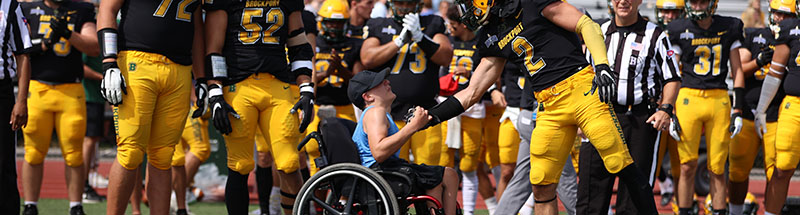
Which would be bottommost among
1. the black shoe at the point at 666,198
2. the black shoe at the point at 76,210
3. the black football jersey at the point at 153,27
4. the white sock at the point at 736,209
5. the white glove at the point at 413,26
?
the black shoe at the point at 666,198

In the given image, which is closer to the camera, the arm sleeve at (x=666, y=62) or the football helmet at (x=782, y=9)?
the arm sleeve at (x=666, y=62)

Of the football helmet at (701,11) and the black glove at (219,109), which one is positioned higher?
the football helmet at (701,11)

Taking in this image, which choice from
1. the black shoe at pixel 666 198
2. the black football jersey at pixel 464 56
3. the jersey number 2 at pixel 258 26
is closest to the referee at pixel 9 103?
the jersey number 2 at pixel 258 26

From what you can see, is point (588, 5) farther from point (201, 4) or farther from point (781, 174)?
point (201, 4)

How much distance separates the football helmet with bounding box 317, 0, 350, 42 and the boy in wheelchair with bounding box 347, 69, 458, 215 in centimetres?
248

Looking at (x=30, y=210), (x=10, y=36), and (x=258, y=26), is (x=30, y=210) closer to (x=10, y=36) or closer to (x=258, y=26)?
(x=10, y=36)

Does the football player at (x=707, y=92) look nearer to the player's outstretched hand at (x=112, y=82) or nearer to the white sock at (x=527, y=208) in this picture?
the white sock at (x=527, y=208)

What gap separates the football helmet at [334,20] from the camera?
8375 mm

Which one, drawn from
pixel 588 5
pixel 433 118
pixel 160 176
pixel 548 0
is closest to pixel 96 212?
pixel 160 176

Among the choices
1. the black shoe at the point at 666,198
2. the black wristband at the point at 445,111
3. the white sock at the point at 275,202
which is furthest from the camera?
the black shoe at the point at 666,198

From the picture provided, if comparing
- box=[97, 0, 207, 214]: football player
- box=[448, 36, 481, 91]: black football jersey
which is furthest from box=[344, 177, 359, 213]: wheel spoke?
box=[448, 36, 481, 91]: black football jersey

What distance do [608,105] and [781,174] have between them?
2.63m

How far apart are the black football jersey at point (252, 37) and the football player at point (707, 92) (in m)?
3.39

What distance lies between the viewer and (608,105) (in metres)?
5.49
